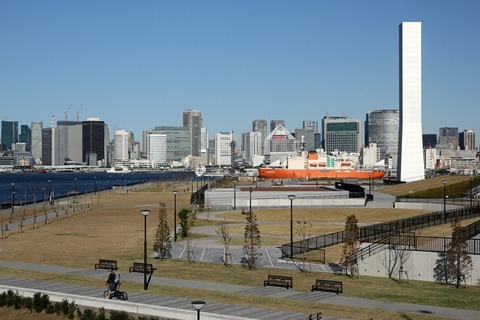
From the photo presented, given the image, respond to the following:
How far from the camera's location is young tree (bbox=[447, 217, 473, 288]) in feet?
96.3

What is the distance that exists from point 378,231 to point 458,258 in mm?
8695

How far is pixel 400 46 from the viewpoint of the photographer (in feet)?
366

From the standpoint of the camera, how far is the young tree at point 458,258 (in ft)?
96.3

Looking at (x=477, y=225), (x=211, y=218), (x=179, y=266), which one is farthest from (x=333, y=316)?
(x=211, y=218)

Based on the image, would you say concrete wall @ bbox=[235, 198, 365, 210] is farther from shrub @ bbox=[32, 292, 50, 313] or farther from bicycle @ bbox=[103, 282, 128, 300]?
shrub @ bbox=[32, 292, 50, 313]

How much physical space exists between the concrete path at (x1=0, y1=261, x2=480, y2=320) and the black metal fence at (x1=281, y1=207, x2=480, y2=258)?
7.79m

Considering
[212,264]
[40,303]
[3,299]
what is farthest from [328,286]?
[3,299]

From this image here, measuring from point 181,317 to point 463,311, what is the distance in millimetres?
10637

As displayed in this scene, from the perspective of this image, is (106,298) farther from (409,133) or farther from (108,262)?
(409,133)

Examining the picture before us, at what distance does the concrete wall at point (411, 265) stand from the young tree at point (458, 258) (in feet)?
1.27

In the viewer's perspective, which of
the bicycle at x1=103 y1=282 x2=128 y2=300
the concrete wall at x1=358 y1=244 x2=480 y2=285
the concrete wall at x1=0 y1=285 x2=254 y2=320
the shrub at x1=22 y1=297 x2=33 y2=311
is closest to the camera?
the concrete wall at x1=0 y1=285 x2=254 y2=320

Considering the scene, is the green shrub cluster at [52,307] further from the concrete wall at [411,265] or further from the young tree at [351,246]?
the concrete wall at [411,265]

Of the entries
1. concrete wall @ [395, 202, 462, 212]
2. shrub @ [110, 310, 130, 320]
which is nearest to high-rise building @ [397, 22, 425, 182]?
concrete wall @ [395, 202, 462, 212]

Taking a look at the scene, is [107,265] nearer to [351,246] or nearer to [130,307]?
A: [130,307]
